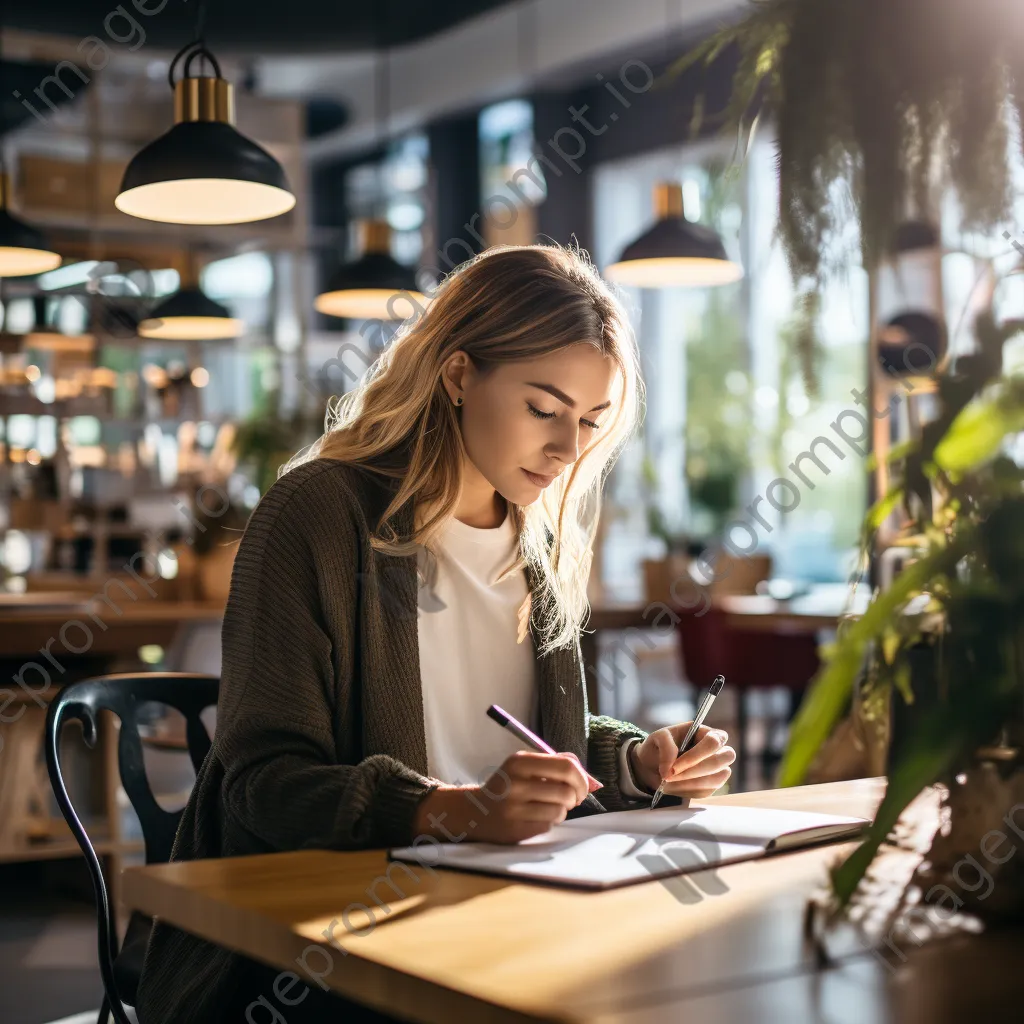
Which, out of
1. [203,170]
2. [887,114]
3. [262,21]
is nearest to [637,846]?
[887,114]

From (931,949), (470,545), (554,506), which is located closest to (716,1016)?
(931,949)

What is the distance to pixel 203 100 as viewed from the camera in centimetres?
281

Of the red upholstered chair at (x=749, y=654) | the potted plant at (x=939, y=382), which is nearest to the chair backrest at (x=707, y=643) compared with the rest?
the red upholstered chair at (x=749, y=654)

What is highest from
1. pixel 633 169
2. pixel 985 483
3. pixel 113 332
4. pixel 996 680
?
pixel 633 169

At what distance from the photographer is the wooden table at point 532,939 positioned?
2.71 ft

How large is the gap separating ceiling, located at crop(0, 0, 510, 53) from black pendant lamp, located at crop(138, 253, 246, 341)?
299cm

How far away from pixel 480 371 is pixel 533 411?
10 cm

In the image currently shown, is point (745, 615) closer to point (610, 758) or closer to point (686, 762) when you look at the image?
point (610, 758)

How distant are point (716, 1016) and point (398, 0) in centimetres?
873

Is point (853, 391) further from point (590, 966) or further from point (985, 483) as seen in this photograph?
point (590, 966)

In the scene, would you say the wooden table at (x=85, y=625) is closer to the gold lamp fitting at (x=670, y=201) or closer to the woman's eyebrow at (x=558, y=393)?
the gold lamp fitting at (x=670, y=201)

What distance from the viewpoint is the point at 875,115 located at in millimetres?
933

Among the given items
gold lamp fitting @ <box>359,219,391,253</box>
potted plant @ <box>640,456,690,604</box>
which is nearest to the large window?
potted plant @ <box>640,456,690,604</box>

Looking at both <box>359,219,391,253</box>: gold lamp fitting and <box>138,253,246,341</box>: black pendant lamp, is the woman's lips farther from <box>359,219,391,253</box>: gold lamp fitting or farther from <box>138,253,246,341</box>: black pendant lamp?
Result: <box>138,253,246,341</box>: black pendant lamp
